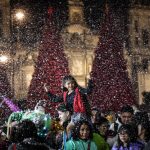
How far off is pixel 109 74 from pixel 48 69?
4.49m

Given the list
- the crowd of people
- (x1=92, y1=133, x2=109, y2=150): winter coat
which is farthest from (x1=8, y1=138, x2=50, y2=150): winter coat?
(x1=92, y1=133, x2=109, y2=150): winter coat

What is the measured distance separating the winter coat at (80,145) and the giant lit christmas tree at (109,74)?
1793 centimetres

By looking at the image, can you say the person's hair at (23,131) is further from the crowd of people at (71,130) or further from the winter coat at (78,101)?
the winter coat at (78,101)

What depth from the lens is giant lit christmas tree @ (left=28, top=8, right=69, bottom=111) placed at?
22406mm

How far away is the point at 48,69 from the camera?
949 inches

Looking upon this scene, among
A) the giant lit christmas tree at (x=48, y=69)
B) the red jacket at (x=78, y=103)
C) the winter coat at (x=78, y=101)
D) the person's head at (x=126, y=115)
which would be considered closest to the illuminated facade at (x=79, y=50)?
the giant lit christmas tree at (x=48, y=69)

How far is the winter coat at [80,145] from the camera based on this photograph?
5570 millimetres

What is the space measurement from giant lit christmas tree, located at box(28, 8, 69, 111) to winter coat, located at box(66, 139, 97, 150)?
15.8 metres

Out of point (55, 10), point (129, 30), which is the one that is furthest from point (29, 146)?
point (129, 30)

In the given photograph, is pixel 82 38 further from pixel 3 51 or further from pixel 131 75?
pixel 3 51

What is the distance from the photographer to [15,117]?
245 inches

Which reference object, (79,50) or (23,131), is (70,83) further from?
(79,50)

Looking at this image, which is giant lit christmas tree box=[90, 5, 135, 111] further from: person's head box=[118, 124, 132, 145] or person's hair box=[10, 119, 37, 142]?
person's hair box=[10, 119, 37, 142]

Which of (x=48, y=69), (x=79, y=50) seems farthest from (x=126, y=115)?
(x=79, y=50)
